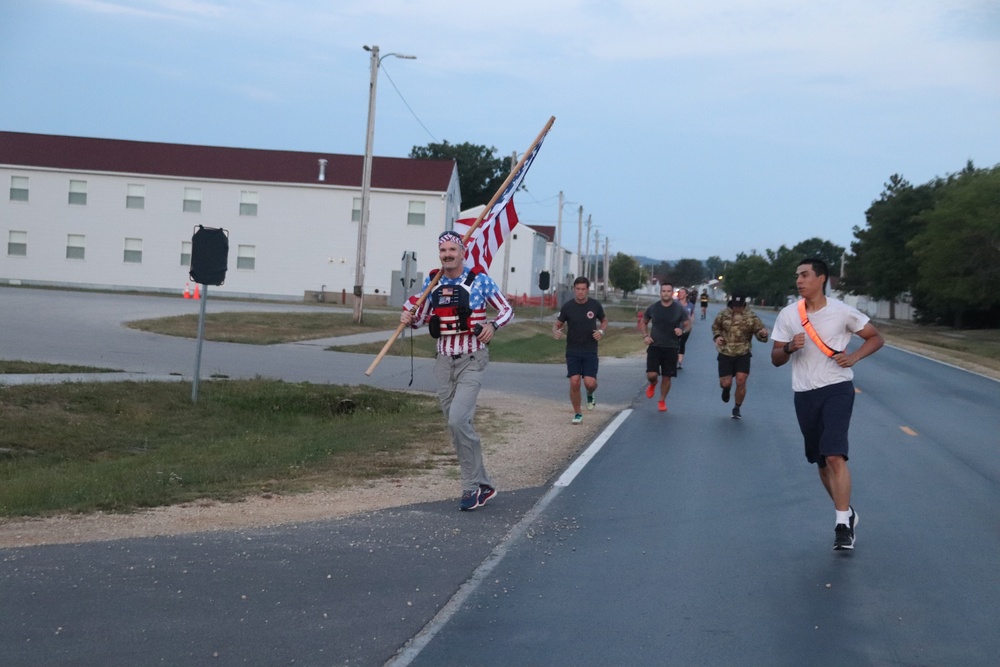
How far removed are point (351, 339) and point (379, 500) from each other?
21105 millimetres

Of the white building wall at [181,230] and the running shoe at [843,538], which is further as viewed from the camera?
the white building wall at [181,230]

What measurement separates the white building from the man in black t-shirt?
4403cm

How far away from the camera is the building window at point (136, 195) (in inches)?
2314

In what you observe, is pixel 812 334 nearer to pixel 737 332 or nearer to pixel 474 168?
pixel 737 332

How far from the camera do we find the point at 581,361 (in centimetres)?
1528

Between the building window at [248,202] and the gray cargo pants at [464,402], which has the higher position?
the building window at [248,202]

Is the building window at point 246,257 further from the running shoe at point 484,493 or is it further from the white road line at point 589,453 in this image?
the running shoe at point 484,493

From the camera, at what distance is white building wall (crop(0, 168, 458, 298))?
2315 inches

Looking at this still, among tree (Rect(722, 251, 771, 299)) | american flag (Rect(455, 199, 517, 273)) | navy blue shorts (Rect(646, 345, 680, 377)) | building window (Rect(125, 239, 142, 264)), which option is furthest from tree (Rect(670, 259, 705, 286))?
tree (Rect(722, 251, 771, 299))

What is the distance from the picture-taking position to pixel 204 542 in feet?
24.1

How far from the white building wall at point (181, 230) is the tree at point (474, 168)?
4575cm

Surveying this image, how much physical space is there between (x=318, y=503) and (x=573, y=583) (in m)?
2.98

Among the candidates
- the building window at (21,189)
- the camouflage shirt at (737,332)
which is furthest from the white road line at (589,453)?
the building window at (21,189)

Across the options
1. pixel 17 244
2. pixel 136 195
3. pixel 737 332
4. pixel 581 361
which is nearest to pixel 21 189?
pixel 17 244
